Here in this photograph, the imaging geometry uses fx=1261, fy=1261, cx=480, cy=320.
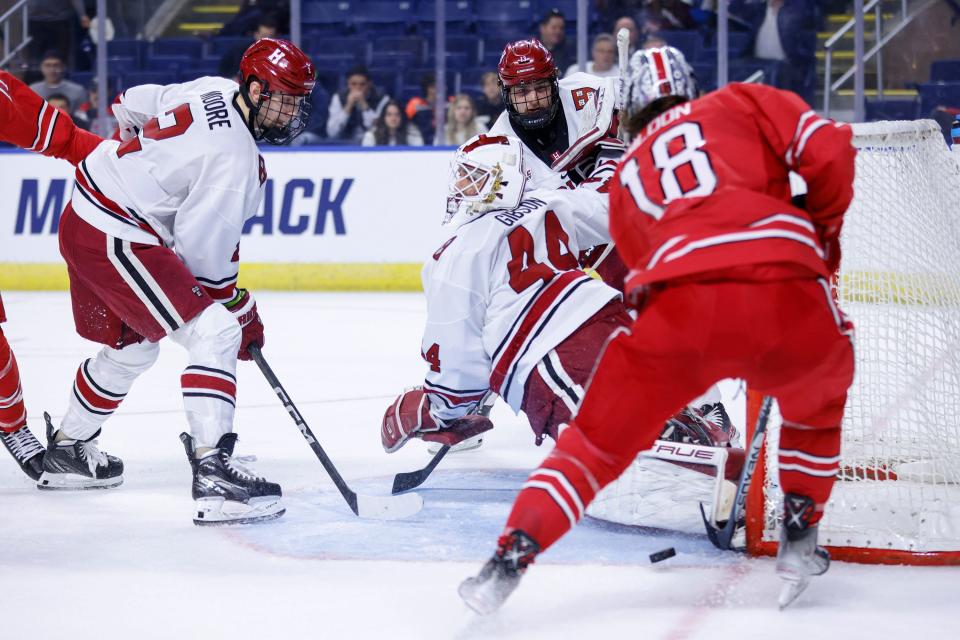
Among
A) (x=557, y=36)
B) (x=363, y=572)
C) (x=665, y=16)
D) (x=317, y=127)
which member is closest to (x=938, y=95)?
(x=665, y=16)

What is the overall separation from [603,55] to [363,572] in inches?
200

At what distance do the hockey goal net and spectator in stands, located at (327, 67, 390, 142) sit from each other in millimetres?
4878

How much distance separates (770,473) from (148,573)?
50.1 inches

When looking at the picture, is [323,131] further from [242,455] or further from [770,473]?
[770,473]

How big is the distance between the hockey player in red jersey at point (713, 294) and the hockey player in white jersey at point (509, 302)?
0.63 metres

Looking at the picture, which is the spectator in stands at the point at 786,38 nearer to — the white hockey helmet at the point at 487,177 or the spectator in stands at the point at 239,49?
the spectator in stands at the point at 239,49

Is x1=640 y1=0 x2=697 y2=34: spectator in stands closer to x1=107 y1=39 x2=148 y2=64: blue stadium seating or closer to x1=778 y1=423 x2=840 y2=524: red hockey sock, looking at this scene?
x1=107 y1=39 x2=148 y2=64: blue stadium seating

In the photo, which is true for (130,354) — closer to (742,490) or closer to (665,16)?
(742,490)

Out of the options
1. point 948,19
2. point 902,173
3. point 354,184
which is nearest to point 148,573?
point 902,173

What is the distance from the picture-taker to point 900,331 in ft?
9.59

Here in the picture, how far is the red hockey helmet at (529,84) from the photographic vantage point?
332 cm

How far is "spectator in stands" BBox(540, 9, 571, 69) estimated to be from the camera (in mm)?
7168

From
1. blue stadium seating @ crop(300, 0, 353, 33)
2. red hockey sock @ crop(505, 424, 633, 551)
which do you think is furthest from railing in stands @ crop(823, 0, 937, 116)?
red hockey sock @ crop(505, 424, 633, 551)

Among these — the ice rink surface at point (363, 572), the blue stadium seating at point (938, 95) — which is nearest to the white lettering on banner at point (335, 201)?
the blue stadium seating at point (938, 95)
